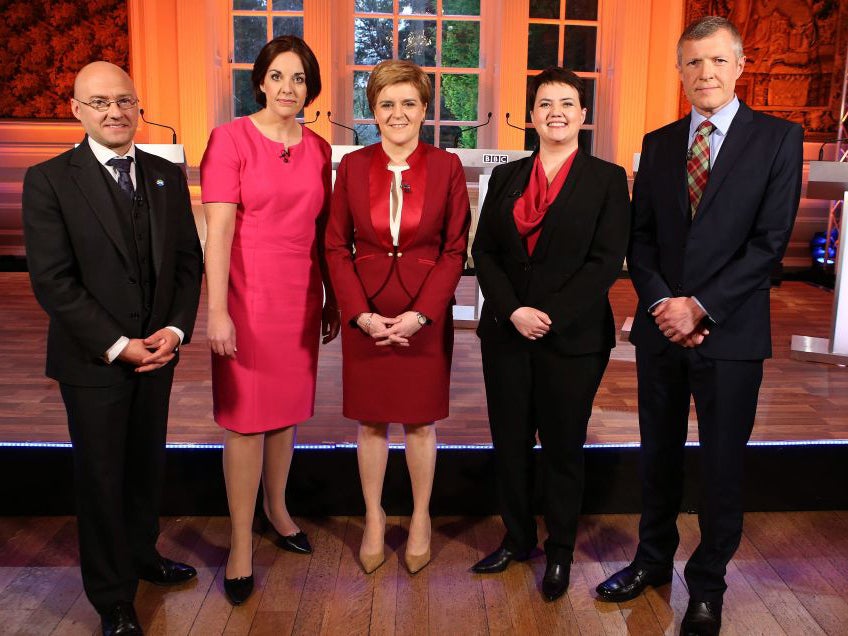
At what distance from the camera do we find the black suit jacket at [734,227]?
2133 millimetres

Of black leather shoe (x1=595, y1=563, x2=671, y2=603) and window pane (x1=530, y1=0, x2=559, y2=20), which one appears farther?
window pane (x1=530, y1=0, x2=559, y2=20)

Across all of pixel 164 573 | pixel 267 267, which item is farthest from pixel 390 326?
pixel 164 573

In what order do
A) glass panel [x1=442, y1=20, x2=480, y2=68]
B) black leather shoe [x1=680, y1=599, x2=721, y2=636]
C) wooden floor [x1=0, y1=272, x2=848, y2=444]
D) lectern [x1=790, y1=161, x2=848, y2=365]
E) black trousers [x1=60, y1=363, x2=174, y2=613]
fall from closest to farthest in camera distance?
black trousers [x1=60, y1=363, x2=174, y2=613]
black leather shoe [x1=680, y1=599, x2=721, y2=636]
wooden floor [x1=0, y1=272, x2=848, y2=444]
lectern [x1=790, y1=161, x2=848, y2=365]
glass panel [x1=442, y1=20, x2=480, y2=68]

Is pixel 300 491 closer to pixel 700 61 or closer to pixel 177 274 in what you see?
pixel 177 274

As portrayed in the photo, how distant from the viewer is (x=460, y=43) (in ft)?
26.3

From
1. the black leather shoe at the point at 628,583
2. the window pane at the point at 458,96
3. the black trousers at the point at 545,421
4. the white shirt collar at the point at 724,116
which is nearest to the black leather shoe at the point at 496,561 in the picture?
the black trousers at the point at 545,421

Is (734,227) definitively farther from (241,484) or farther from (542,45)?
(542,45)

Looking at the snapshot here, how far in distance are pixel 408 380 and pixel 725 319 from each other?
0.89 meters

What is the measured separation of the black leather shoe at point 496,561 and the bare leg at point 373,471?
0.99 ft

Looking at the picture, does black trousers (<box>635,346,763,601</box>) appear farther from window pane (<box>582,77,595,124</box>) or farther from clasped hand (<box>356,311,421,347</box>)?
window pane (<box>582,77,595,124</box>)

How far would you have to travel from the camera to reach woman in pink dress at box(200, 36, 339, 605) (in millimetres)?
2365

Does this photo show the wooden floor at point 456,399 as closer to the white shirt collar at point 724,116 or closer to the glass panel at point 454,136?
the white shirt collar at point 724,116

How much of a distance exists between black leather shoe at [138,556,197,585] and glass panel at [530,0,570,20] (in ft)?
21.4

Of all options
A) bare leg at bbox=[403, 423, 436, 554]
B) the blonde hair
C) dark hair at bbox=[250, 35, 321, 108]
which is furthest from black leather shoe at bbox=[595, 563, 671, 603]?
dark hair at bbox=[250, 35, 321, 108]
